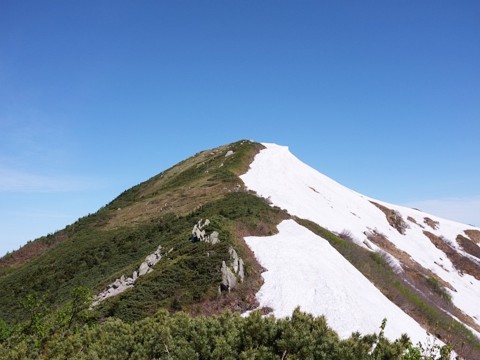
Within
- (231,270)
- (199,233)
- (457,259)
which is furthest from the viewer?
(457,259)

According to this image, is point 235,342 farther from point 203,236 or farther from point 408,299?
Result: point 408,299

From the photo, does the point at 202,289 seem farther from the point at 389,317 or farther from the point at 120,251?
the point at 120,251

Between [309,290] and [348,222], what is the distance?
30.8m

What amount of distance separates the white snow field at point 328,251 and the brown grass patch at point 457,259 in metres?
1.29

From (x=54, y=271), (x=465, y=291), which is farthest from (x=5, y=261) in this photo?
(x=465, y=291)

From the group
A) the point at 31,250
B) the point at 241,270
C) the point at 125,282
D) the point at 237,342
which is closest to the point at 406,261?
the point at 241,270

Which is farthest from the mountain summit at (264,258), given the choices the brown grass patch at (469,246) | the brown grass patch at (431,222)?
the brown grass patch at (431,222)

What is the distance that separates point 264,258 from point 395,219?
155 feet

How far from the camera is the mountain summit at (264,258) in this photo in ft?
64.5

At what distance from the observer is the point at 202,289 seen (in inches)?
779

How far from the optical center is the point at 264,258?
23.7 m

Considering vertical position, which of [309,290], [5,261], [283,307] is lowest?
[5,261]

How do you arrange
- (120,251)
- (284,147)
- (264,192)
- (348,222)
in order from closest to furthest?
1. (120,251)
2. (264,192)
3. (348,222)
4. (284,147)

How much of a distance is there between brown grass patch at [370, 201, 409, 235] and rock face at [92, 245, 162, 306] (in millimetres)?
47414
